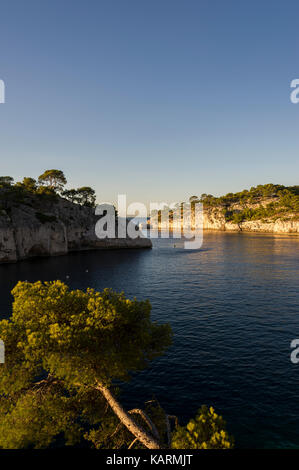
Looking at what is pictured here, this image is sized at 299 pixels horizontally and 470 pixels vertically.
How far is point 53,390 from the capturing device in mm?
15117

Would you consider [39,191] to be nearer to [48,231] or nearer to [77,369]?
[48,231]

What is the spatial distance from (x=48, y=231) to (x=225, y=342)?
73409mm

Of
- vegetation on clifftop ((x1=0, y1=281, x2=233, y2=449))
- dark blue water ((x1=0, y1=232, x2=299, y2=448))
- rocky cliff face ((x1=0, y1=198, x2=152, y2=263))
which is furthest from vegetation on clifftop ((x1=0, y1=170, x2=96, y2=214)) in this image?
vegetation on clifftop ((x1=0, y1=281, x2=233, y2=449))

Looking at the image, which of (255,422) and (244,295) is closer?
(255,422)

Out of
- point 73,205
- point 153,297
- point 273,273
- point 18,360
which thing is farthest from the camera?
point 73,205

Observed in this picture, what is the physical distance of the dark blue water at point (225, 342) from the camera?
55.0 feet

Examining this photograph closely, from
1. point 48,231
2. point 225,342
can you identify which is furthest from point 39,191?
point 225,342

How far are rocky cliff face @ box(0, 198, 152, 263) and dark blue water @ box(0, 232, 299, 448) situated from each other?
572 inches

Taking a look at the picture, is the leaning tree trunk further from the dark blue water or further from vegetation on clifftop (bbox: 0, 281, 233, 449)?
the dark blue water

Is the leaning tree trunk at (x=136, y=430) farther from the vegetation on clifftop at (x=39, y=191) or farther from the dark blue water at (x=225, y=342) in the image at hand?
the vegetation on clifftop at (x=39, y=191)

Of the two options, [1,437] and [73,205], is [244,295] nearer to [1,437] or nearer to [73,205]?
[1,437]

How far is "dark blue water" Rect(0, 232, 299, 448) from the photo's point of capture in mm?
16766

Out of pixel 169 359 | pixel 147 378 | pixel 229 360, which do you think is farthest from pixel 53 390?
pixel 229 360
